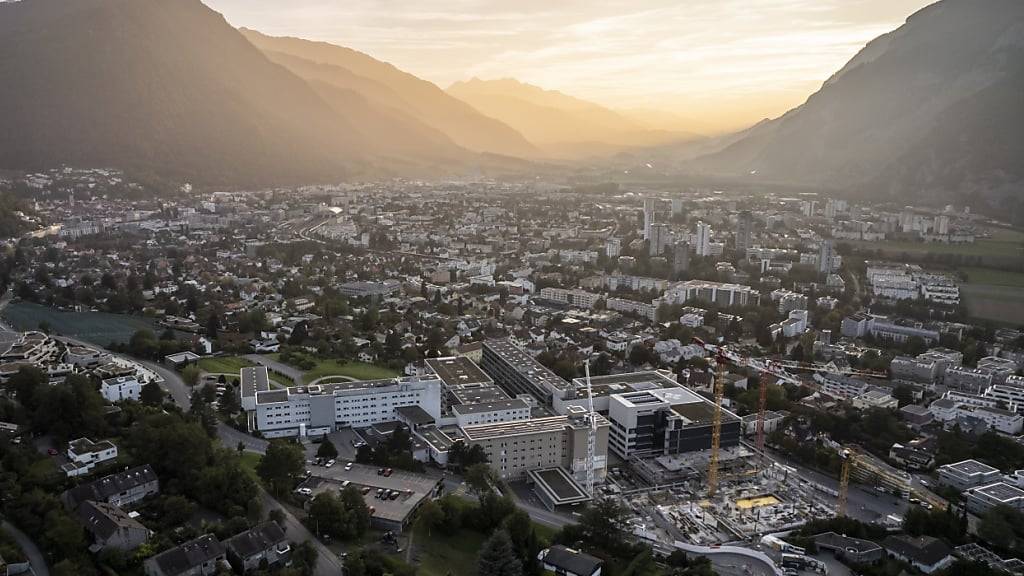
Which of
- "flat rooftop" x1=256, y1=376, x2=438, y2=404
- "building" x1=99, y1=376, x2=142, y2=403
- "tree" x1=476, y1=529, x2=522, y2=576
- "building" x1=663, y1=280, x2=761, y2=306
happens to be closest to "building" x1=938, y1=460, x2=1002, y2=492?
"tree" x1=476, y1=529, x2=522, y2=576

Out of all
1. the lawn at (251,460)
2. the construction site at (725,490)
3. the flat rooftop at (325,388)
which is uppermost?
the flat rooftop at (325,388)

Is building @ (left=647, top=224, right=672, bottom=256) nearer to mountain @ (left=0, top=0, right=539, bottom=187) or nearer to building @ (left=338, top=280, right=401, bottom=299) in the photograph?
building @ (left=338, top=280, right=401, bottom=299)

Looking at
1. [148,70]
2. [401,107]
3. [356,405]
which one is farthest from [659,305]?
[401,107]

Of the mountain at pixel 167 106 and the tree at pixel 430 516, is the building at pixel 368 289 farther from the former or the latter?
the mountain at pixel 167 106

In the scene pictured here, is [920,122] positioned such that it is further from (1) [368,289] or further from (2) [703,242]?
(1) [368,289]

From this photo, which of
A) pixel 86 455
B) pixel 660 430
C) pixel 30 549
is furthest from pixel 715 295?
pixel 30 549

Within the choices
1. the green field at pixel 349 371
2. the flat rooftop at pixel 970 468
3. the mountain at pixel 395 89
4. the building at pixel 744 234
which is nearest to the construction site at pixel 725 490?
the flat rooftop at pixel 970 468

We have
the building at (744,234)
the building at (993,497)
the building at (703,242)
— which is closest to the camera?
the building at (993,497)
